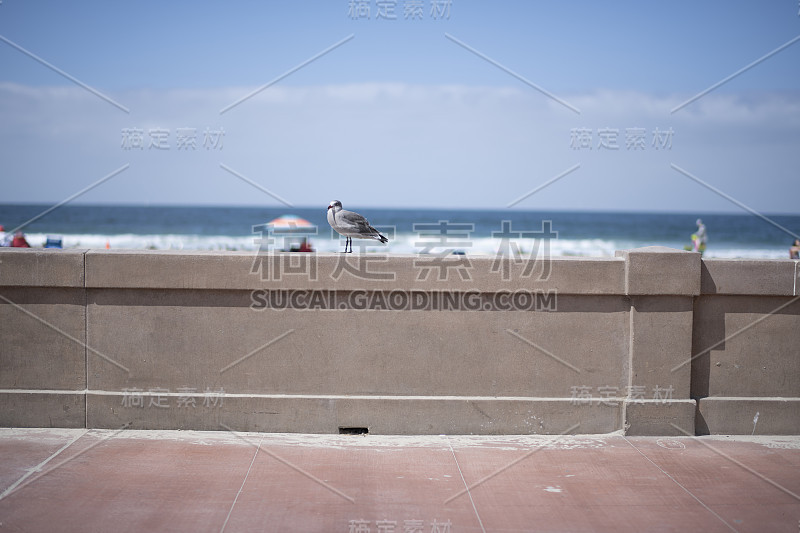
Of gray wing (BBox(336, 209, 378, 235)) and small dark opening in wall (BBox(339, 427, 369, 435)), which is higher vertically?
gray wing (BBox(336, 209, 378, 235))

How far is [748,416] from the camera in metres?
6.00

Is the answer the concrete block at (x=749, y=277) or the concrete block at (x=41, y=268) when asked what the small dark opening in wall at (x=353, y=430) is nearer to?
the concrete block at (x=41, y=268)

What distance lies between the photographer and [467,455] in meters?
5.43

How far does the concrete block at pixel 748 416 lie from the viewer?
599cm

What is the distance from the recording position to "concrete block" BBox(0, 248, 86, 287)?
5.73 meters

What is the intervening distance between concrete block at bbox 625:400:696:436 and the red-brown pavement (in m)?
0.08

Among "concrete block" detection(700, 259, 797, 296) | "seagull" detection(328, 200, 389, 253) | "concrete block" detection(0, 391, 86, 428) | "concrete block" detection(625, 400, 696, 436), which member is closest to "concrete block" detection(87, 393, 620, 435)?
"concrete block" detection(0, 391, 86, 428)

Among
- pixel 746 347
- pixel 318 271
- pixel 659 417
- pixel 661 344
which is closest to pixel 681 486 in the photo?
pixel 659 417

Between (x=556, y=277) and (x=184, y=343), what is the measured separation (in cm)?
317

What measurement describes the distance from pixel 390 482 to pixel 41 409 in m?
3.11

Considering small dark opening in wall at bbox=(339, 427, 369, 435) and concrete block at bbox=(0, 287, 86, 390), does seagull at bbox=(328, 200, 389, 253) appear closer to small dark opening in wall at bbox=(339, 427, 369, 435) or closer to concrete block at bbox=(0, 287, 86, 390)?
small dark opening in wall at bbox=(339, 427, 369, 435)

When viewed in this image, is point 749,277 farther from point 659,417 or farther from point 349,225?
point 349,225

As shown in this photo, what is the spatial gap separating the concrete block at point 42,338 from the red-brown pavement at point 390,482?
44cm

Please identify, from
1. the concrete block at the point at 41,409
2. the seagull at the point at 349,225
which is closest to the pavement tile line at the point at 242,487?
the concrete block at the point at 41,409
